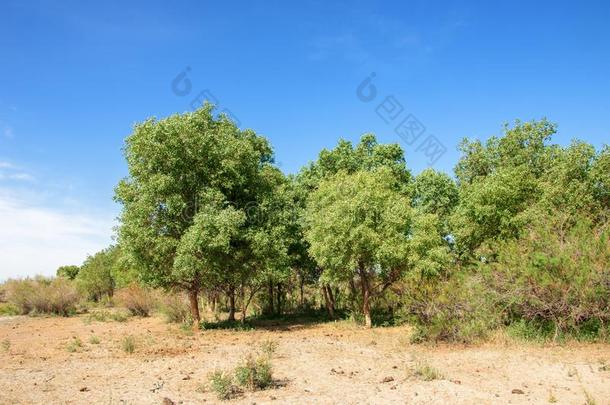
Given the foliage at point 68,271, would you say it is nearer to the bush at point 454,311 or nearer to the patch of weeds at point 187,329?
the patch of weeds at point 187,329

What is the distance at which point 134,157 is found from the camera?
2252 cm

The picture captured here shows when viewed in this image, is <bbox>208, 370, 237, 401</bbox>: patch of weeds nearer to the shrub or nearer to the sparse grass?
the shrub

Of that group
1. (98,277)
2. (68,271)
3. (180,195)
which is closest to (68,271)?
(68,271)

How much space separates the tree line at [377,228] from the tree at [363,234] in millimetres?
69

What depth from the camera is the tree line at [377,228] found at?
1540cm

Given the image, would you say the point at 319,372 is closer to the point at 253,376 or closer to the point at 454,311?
the point at 253,376

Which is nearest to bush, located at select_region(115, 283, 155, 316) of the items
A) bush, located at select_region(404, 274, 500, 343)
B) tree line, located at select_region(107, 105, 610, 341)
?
tree line, located at select_region(107, 105, 610, 341)

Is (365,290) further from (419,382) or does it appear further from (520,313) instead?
(419,382)

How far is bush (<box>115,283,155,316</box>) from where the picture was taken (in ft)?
110

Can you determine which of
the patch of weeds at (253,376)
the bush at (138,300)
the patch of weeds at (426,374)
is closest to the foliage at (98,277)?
the bush at (138,300)

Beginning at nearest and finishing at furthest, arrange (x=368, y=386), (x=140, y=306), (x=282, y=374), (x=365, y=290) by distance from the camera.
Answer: (x=368, y=386), (x=282, y=374), (x=365, y=290), (x=140, y=306)

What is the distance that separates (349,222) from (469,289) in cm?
758

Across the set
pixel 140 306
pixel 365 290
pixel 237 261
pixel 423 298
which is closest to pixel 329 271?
pixel 365 290

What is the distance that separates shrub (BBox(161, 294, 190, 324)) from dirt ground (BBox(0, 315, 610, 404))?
857cm
